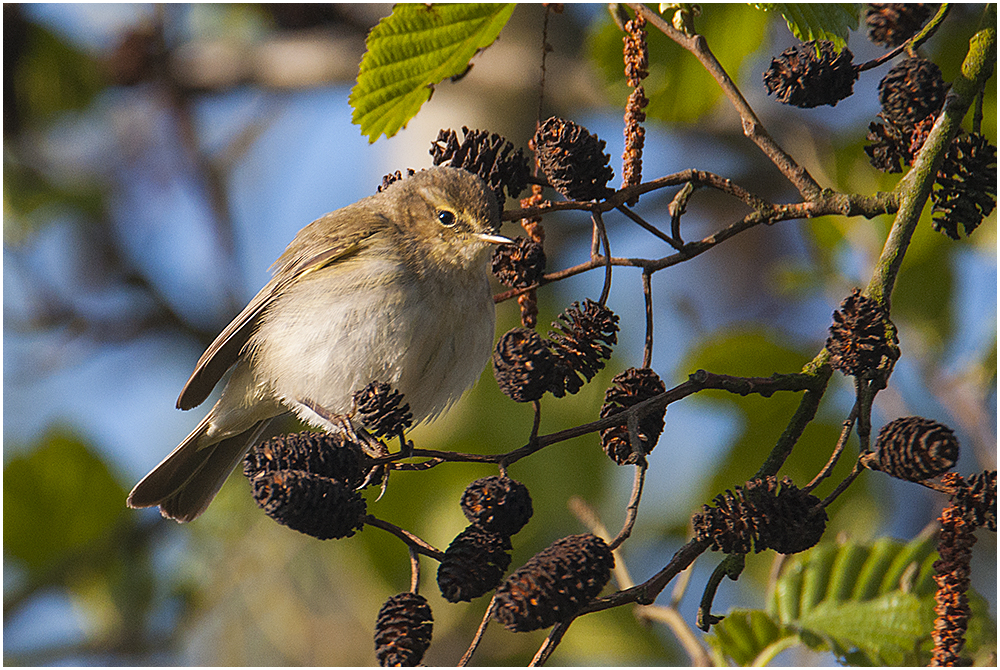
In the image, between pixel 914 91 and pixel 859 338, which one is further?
pixel 914 91

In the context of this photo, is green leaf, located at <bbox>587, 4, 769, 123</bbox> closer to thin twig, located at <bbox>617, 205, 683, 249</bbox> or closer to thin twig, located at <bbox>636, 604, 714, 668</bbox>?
thin twig, located at <bbox>617, 205, 683, 249</bbox>

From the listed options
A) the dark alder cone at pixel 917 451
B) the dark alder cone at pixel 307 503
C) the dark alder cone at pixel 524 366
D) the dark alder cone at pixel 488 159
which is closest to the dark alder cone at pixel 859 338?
the dark alder cone at pixel 917 451

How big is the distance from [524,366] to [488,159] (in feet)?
1.90

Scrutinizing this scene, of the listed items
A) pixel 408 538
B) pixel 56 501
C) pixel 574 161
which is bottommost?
pixel 56 501

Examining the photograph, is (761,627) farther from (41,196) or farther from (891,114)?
(41,196)

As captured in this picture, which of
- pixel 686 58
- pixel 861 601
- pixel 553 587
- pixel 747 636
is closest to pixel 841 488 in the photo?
pixel 553 587

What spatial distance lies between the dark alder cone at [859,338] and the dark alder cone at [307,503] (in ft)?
2.54

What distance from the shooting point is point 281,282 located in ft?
8.84

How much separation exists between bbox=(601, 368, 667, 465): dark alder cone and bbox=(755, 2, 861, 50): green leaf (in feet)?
2.34

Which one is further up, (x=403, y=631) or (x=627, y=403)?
(x=627, y=403)

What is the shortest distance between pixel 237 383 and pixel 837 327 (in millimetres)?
1927

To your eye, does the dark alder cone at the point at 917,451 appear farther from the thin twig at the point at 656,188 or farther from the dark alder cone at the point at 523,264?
the dark alder cone at the point at 523,264

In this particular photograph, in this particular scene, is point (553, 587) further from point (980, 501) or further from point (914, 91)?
point (914, 91)

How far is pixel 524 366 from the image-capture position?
147 centimetres
